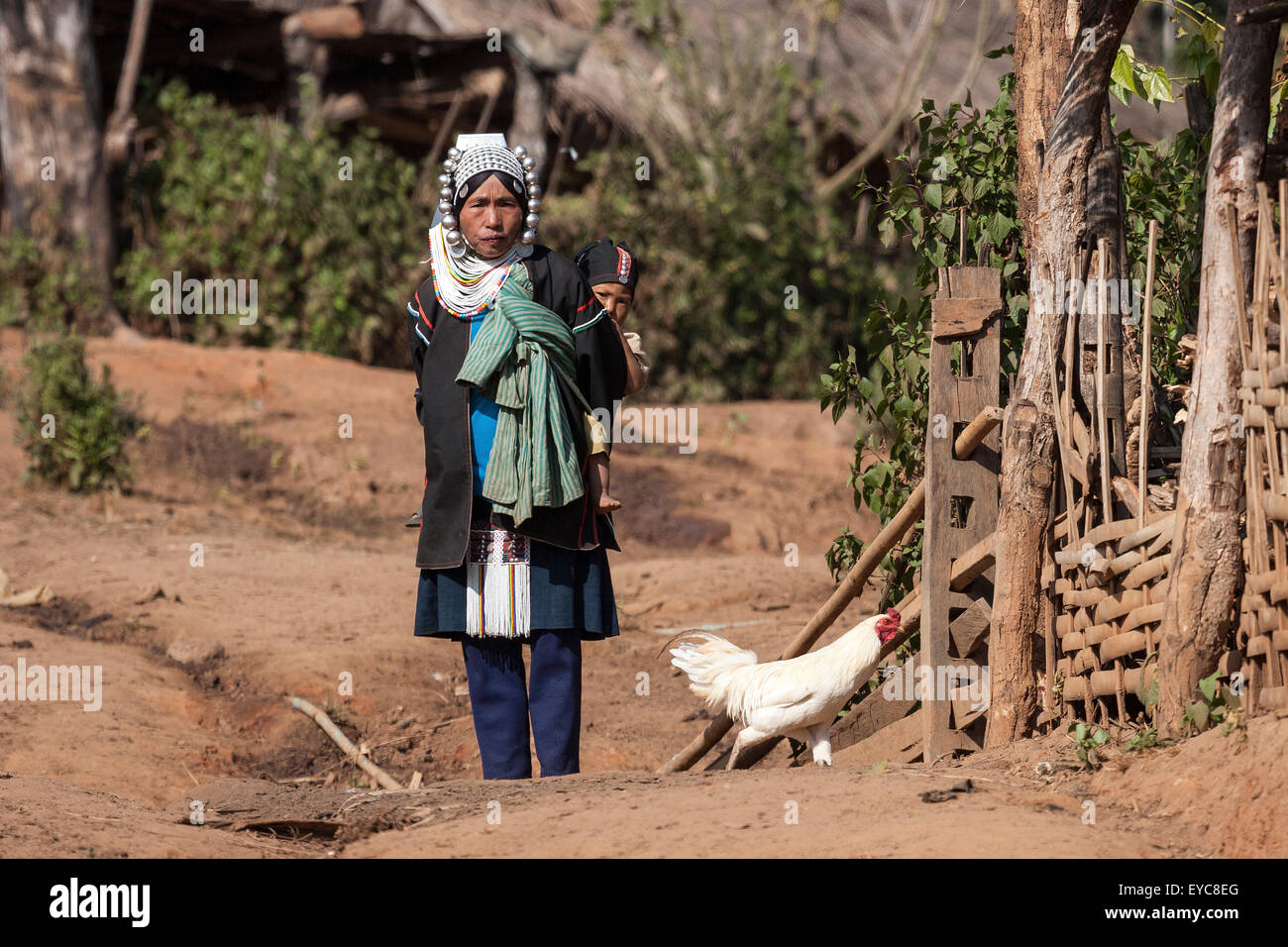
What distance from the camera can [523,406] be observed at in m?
3.72

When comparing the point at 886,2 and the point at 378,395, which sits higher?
the point at 886,2

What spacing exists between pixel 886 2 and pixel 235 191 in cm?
950

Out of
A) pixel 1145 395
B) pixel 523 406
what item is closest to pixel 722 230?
pixel 523 406

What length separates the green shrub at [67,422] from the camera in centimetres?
809

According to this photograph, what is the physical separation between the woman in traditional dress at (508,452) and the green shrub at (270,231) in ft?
25.3

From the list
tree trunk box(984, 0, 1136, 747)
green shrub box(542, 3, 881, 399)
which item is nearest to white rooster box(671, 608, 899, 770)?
tree trunk box(984, 0, 1136, 747)

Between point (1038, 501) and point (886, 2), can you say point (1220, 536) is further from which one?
point (886, 2)

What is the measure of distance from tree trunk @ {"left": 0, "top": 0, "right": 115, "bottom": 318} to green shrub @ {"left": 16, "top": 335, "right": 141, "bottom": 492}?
282 centimetres

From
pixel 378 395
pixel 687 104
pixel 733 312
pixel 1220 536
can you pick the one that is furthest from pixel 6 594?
pixel 687 104

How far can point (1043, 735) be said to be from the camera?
3631 mm

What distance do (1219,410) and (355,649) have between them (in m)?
3.84

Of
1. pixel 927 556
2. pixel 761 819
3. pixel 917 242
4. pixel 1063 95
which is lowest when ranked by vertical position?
pixel 761 819

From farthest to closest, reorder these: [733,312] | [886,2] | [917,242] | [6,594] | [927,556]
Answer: [886,2] → [733,312] → [6,594] → [917,242] → [927,556]

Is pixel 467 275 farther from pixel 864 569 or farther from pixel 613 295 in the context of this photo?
pixel 864 569
